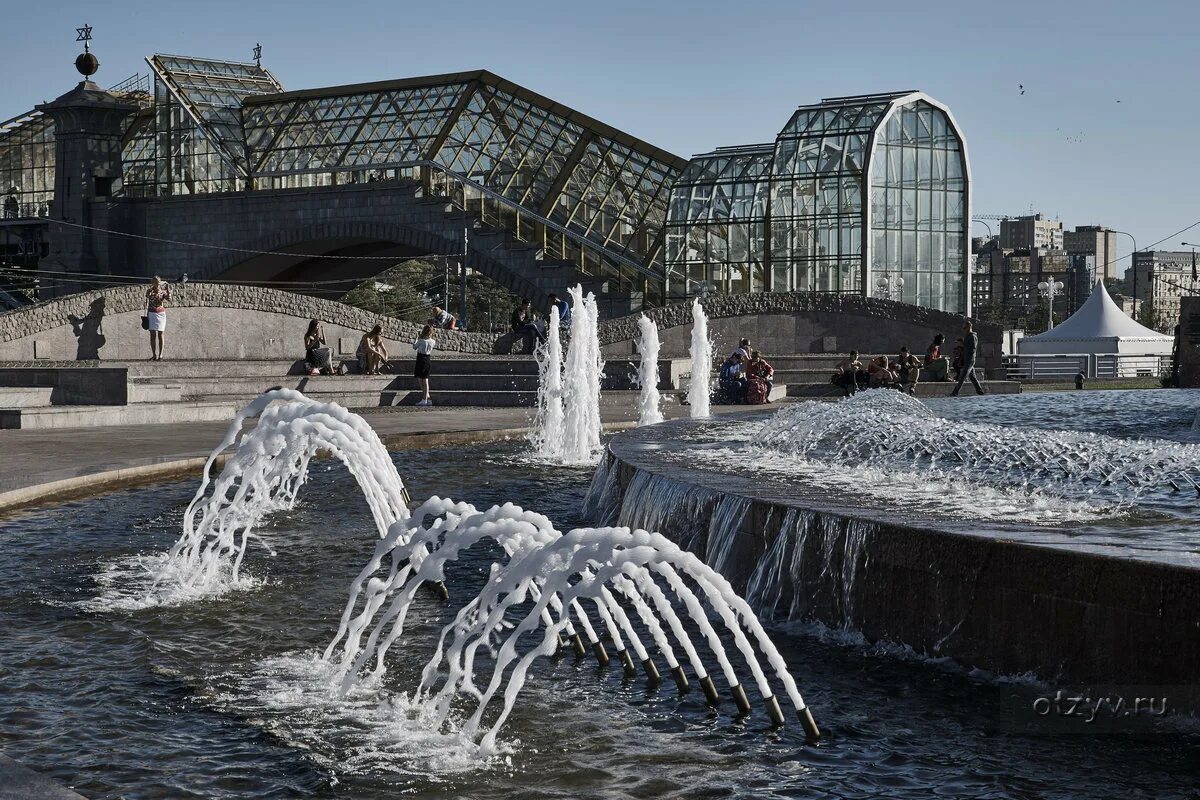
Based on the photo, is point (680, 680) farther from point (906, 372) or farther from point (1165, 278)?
point (1165, 278)

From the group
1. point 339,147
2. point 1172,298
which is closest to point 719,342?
point 339,147

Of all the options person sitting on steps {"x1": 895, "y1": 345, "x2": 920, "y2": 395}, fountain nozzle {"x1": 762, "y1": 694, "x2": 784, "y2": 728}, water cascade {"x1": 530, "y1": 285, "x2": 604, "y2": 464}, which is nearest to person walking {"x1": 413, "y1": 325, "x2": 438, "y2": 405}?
water cascade {"x1": 530, "y1": 285, "x2": 604, "y2": 464}

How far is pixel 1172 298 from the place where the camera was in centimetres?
17138

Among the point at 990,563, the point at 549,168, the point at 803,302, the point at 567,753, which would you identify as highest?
the point at 549,168

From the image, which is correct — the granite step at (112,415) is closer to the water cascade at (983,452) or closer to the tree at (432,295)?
the water cascade at (983,452)

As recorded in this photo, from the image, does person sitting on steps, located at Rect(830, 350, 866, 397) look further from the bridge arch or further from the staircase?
the bridge arch

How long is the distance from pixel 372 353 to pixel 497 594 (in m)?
19.7

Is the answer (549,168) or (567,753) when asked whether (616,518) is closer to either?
(567,753)

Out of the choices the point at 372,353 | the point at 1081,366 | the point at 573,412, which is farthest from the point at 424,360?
the point at 1081,366

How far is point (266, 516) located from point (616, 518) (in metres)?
2.84

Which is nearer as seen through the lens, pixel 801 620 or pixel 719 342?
pixel 801 620

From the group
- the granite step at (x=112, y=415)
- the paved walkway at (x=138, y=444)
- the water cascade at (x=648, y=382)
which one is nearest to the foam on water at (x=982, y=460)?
the paved walkway at (x=138, y=444)

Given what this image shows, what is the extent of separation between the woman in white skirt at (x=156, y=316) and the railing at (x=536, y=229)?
56.6ft

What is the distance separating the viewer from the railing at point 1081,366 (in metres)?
36.2
